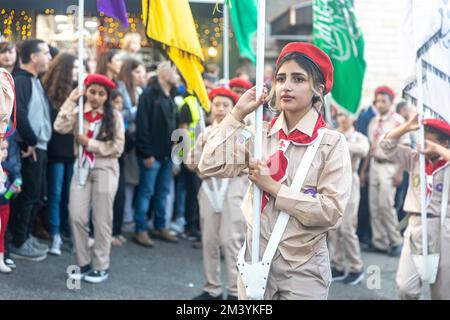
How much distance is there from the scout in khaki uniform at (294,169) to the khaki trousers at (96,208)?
3.41 metres

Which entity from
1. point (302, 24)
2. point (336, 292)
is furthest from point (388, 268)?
point (302, 24)

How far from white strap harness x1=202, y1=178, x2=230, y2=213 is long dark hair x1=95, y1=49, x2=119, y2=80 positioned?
7.95 feet

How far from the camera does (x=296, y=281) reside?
4.12 m

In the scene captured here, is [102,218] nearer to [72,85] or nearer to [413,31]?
[72,85]

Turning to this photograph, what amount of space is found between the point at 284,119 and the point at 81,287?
364 cm

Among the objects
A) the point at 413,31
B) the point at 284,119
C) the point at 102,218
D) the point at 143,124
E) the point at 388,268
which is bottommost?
the point at 388,268

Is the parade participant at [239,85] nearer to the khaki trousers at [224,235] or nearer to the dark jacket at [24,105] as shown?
the khaki trousers at [224,235]

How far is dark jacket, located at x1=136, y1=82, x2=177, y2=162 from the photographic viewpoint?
930 centimetres

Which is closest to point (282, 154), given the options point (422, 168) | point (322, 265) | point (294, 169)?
point (294, 169)

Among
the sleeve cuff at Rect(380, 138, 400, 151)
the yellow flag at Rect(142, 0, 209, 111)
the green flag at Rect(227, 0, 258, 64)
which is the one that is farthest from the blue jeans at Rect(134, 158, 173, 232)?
the sleeve cuff at Rect(380, 138, 400, 151)

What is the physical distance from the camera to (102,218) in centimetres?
764

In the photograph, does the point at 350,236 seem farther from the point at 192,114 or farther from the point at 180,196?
the point at 180,196

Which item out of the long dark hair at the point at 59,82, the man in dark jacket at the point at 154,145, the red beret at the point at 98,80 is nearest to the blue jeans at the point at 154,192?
the man in dark jacket at the point at 154,145

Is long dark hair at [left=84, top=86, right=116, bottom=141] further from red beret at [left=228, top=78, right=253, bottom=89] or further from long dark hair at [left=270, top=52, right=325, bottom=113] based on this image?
long dark hair at [left=270, top=52, right=325, bottom=113]
